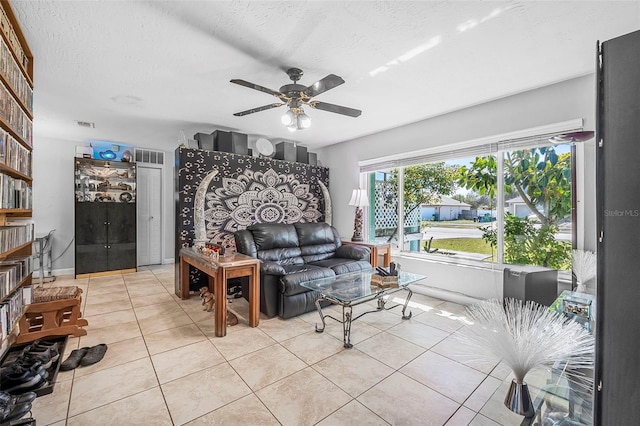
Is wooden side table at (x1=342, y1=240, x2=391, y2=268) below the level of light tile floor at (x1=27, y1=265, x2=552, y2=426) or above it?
above

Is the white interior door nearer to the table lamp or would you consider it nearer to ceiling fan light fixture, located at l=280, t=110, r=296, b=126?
the table lamp

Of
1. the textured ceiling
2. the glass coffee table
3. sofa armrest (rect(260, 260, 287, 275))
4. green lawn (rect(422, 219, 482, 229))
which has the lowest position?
the glass coffee table

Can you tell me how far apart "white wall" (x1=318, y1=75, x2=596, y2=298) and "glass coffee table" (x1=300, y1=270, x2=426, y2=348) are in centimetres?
91

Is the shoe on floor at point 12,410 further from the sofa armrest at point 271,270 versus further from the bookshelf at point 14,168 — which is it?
the sofa armrest at point 271,270

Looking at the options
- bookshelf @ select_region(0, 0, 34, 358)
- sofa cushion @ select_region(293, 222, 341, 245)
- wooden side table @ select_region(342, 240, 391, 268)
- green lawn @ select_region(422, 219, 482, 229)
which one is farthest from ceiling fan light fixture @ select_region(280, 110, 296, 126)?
green lawn @ select_region(422, 219, 482, 229)

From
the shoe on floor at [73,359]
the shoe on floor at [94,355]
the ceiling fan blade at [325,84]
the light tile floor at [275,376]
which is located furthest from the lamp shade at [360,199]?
the shoe on floor at [73,359]

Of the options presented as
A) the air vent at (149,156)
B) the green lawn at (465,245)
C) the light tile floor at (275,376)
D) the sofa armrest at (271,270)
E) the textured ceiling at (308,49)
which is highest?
the textured ceiling at (308,49)

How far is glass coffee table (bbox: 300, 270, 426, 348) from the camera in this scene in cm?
242

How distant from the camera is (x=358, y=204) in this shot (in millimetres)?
4379

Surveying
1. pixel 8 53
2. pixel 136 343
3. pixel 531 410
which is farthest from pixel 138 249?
pixel 531 410

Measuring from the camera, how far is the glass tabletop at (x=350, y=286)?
2503 millimetres

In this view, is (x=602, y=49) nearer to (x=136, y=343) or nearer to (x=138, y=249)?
(x=136, y=343)

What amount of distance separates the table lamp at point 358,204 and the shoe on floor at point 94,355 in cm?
325

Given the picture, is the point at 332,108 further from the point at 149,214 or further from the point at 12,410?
the point at 149,214
